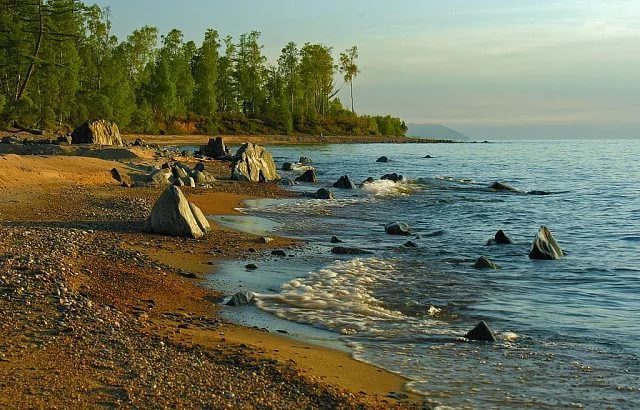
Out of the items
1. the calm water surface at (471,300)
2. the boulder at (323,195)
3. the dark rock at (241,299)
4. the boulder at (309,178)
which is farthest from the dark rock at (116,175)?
the dark rock at (241,299)

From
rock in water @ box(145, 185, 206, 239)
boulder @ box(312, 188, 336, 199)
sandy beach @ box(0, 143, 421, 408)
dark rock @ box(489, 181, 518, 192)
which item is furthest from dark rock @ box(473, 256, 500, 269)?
dark rock @ box(489, 181, 518, 192)

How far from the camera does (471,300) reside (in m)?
12.2

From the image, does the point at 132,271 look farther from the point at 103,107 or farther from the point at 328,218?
the point at 103,107

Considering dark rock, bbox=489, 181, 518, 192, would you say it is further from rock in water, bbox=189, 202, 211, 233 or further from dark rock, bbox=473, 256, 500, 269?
rock in water, bbox=189, 202, 211, 233

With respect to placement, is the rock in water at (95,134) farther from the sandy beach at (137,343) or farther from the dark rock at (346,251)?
the sandy beach at (137,343)

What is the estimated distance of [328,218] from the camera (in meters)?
23.3

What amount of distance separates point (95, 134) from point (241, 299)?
36.3m

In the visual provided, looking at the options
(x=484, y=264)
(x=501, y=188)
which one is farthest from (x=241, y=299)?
(x=501, y=188)

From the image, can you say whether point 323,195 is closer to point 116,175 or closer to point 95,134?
point 116,175

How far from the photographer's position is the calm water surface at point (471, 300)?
26.4ft

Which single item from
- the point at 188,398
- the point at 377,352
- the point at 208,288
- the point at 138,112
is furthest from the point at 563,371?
the point at 138,112

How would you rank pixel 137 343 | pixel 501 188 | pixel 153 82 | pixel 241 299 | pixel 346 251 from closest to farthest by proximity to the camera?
pixel 137 343 < pixel 241 299 < pixel 346 251 < pixel 501 188 < pixel 153 82

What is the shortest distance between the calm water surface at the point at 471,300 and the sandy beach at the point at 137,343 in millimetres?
861

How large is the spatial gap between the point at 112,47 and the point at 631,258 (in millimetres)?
86281
